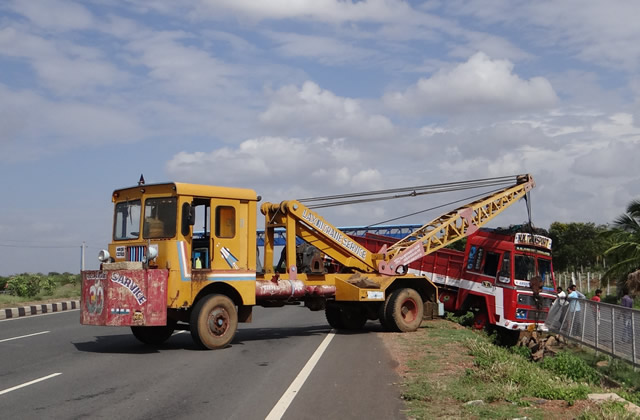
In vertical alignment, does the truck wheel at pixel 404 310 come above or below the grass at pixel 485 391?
above

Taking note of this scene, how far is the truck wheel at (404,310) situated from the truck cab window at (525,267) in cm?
317

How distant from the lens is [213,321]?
13.7 meters

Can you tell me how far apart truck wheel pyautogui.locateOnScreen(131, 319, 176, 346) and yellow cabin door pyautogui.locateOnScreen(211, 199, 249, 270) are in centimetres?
179

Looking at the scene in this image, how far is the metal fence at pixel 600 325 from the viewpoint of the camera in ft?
45.7

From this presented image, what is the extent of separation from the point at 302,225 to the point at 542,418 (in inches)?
404

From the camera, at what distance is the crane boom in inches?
729

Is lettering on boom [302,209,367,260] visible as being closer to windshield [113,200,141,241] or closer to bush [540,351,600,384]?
windshield [113,200,141,241]

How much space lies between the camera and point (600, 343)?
1622 cm

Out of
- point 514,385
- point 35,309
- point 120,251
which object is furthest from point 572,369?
point 35,309

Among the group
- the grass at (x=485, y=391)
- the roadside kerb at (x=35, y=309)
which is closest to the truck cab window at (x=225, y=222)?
the grass at (x=485, y=391)

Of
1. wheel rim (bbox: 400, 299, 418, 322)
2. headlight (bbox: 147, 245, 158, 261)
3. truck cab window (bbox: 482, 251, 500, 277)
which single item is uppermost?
headlight (bbox: 147, 245, 158, 261)

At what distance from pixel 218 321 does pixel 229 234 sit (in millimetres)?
1832

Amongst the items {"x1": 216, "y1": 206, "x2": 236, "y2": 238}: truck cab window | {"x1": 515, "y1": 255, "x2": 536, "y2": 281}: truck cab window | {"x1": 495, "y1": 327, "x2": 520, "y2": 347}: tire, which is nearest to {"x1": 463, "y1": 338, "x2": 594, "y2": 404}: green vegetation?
{"x1": 216, "y1": 206, "x2": 236, "y2": 238}: truck cab window

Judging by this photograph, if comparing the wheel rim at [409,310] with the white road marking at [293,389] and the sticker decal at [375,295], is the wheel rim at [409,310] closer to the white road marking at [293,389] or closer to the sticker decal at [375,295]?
the sticker decal at [375,295]
